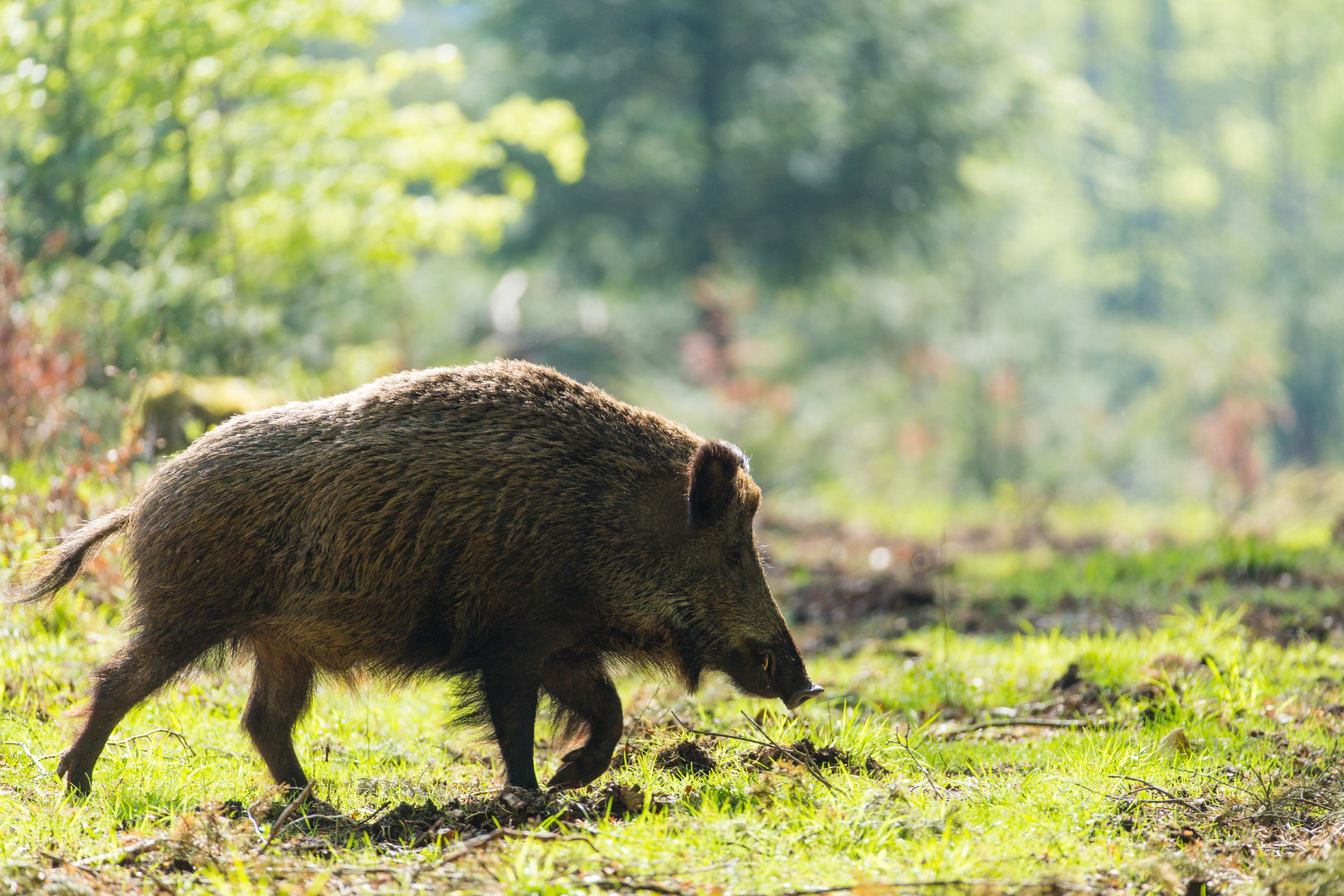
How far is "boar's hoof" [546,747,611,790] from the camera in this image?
4.02 metres

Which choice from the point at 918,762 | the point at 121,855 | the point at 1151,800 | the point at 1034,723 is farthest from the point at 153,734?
the point at 1151,800

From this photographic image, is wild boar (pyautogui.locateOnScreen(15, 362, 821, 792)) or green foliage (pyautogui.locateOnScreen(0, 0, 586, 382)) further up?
green foliage (pyautogui.locateOnScreen(0, 0, 586, 382))

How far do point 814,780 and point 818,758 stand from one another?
13.3 inches

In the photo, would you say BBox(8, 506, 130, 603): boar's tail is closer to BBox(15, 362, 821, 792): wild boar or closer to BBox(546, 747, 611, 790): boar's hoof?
BBox(15, 362, 821, 792): wild boar

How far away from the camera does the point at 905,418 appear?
19922 mm

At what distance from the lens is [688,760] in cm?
415

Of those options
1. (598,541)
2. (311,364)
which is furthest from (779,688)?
(311,364)

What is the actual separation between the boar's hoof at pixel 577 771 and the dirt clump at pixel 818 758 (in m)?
0.51

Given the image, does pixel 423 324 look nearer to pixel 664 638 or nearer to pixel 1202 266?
pixel 664 638

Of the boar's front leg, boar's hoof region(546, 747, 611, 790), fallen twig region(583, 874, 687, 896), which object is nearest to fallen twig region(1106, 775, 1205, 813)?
fallen twig region(583, 874, 687, 896)

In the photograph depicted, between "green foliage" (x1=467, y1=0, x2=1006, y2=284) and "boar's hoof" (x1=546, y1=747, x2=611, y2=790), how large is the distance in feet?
40.2

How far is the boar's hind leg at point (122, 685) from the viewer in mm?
3898

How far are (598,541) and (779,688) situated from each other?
845 mm

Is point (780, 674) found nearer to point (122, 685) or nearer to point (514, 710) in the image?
point (514, 710)
